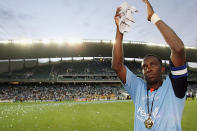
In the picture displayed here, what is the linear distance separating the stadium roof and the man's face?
4151cm

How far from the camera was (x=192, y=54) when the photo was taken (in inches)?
2083

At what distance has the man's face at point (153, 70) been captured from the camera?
2.32 m

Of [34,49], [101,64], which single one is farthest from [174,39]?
[101,64]

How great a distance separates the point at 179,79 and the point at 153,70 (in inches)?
17.4

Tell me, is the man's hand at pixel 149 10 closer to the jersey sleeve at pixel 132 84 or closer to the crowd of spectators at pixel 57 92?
the jersey sleeve at pixel 132 84

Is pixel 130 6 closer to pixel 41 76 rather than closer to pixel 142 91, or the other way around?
pixel 142 91

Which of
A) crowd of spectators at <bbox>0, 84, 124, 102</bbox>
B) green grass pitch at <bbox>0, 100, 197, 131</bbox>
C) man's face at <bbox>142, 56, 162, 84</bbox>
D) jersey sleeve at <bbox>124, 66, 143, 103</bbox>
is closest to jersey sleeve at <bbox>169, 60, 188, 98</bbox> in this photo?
man's face at <bbox>142, 56, 162, 84</bbox>

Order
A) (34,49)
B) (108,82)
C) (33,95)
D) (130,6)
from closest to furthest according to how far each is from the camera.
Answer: (130,6) → (33,95) → (34,49) → (108,82)

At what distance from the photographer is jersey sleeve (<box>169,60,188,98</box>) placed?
1910 millimetres

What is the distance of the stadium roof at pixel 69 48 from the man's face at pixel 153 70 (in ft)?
136

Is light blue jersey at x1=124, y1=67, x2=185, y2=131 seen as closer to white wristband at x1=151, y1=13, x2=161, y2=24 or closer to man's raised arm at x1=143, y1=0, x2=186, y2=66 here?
man's raised arm at x1=143, y1=0, x2=186, y2=66

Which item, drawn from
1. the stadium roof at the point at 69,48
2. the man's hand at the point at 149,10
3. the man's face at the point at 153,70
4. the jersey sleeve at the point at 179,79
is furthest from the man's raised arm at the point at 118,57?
the stadium roof at the point at 69,48

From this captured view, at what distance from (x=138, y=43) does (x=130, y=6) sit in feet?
146

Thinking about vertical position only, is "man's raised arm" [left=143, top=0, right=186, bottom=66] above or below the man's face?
above
